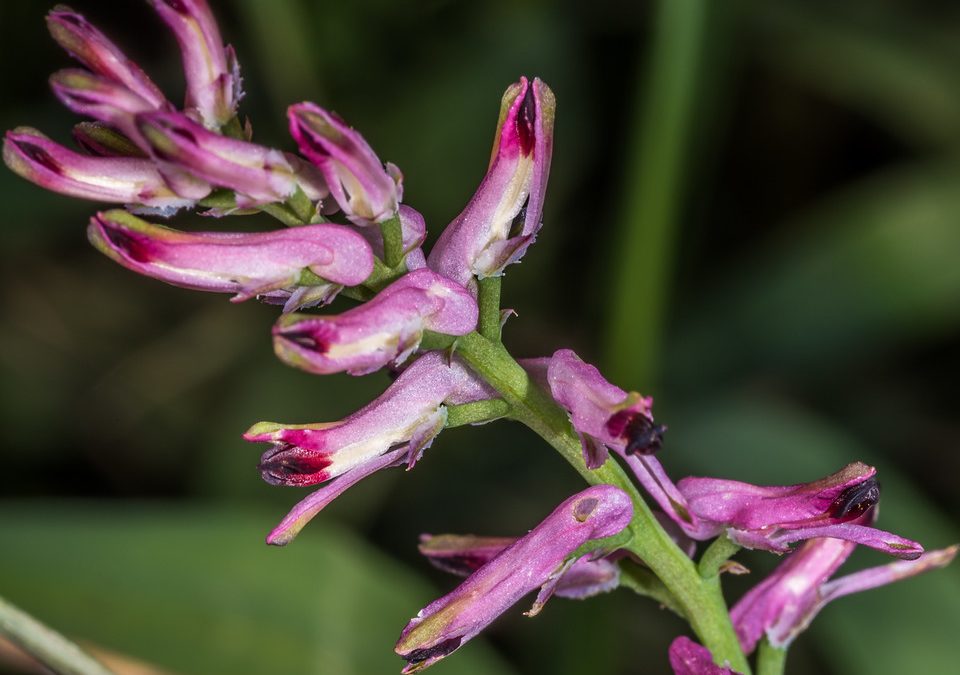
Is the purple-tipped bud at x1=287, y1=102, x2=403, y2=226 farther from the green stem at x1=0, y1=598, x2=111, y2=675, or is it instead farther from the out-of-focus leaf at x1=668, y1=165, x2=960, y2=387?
the out-of-focus leaf at x1=668, y1=165, x2=960, y2=387

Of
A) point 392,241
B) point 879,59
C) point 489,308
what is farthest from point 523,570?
point 879,59

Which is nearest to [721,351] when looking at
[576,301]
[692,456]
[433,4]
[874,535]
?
[692,456]

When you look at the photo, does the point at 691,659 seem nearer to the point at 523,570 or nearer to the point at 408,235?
the point at 523,570

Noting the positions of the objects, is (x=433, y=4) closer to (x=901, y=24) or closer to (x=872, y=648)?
(x=901, y=24)

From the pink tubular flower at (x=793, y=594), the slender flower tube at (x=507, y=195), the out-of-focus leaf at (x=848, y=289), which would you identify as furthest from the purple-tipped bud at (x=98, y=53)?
the out-of-focus leaf at (x=848, y=289)

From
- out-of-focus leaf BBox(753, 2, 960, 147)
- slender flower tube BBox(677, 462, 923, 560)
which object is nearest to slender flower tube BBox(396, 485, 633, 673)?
slender flower tube BBox(677, 462, 923, 560)
